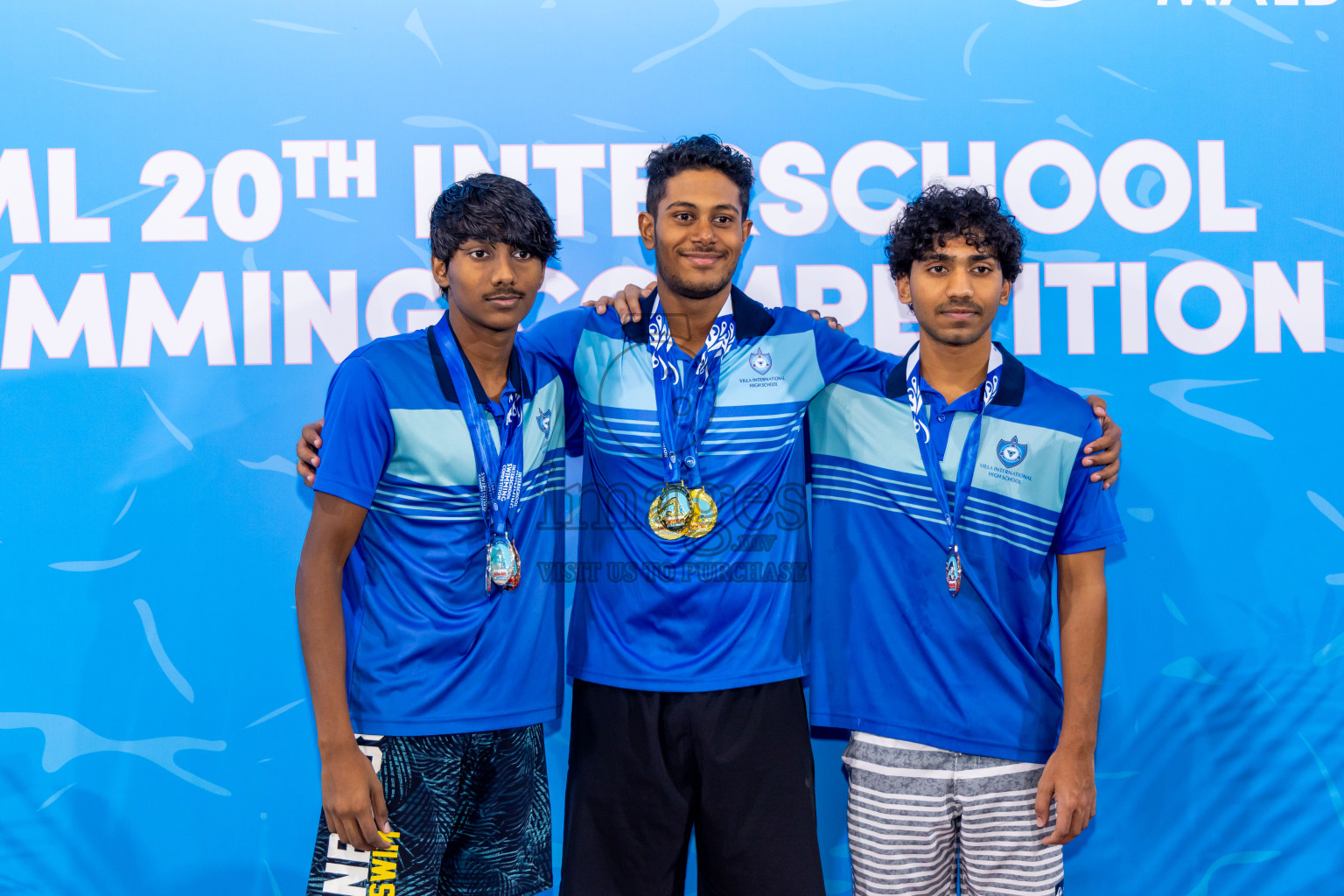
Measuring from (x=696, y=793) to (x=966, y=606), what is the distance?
78 centimetres

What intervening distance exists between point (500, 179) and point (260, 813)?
2154 mm

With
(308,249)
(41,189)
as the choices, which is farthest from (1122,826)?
(41,189)

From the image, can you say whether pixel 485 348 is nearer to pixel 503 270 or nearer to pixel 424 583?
pixel 503 270

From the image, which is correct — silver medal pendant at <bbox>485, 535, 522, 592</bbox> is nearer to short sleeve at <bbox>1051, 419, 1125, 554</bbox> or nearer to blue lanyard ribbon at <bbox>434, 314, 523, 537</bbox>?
blue lanyard ribbon at <bbox>434, 314, 523, 537</bbox>

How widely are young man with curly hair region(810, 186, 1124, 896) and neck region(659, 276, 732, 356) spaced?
462 mm

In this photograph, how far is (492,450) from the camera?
2.11m

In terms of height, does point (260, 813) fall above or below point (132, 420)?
below

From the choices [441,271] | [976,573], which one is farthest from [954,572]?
[441,271]

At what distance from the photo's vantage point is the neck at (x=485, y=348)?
213 cm

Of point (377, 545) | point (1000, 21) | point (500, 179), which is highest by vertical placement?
point (1000, 21)

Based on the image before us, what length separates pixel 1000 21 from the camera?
2926mm

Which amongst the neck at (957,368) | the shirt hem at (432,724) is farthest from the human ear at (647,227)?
the shirt hem at (432,724)

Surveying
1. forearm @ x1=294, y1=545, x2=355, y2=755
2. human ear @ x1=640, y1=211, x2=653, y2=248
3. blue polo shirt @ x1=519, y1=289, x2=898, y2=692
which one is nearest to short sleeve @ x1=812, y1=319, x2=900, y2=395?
blue polo shirt @ x1=519, y1=289, x2=898, y2=692

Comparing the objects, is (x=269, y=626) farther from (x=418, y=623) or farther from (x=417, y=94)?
(x=417, y=94)
